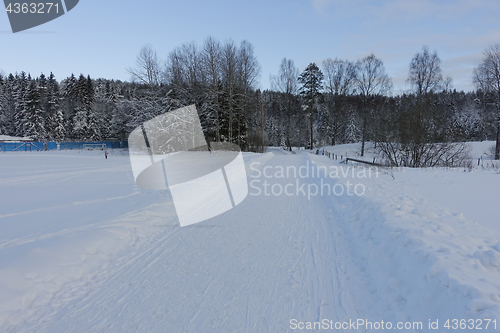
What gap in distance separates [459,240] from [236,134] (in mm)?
35351

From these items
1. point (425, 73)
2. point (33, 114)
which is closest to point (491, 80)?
point (425, 73)

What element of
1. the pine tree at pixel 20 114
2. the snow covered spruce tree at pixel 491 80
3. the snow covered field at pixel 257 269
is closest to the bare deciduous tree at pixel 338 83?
the snow covered spruce tree at pixel 491 80

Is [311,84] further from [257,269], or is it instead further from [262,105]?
[257,269]

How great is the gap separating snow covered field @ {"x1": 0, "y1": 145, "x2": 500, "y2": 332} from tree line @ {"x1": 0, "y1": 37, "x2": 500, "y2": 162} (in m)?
13.5

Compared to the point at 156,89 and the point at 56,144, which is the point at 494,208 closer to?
the point at 156,89

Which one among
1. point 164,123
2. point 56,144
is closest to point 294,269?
point 164,123

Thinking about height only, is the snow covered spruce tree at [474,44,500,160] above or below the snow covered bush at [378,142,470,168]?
above

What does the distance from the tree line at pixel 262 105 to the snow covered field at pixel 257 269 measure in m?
13.5

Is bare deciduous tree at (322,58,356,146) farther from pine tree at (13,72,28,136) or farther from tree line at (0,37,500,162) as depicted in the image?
pine tree at (13,72,28,136)

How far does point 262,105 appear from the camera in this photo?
4250 cm

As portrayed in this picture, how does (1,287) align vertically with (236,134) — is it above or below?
below

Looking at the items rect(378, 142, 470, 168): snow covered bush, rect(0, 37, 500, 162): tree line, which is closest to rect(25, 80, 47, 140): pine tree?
rect(0, 37, 500, 162): tree line

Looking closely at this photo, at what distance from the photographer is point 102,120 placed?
6544 cm

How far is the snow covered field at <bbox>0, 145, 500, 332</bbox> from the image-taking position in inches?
117
